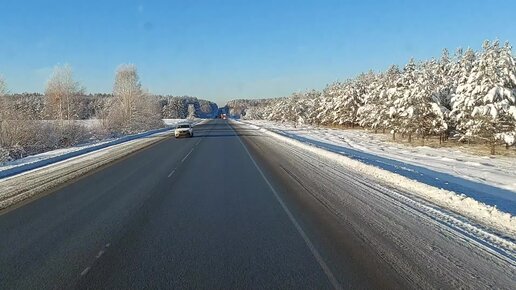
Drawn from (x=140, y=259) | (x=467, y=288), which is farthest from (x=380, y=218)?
(x=140, y=259)

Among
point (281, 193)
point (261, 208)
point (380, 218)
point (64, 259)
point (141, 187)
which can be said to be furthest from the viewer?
point (141, 187)

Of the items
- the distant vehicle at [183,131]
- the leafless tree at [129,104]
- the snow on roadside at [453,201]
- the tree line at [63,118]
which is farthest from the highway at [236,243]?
the leafless tree at [129,104]

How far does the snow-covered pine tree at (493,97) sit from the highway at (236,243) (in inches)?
778

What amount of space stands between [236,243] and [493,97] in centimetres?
2628

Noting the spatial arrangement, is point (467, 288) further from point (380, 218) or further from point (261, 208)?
point (261, 208)

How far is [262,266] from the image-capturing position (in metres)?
5.36

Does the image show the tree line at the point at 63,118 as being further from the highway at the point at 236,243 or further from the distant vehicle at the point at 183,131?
the highway at the point at 236,243

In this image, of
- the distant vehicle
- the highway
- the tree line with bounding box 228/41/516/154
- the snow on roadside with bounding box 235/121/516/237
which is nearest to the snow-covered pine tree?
the tree line with bounding box 228/41/516/154

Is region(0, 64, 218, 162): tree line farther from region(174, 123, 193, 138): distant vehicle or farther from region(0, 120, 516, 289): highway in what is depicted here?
region(0, 120, 516, 289): highway

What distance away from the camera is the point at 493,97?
2708cm

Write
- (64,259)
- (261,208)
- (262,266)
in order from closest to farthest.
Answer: (262,266) → (64,259) → (261,208)

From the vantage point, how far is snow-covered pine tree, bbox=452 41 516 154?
88.5 ft

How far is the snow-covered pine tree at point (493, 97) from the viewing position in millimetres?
26984

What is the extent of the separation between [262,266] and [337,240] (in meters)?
1.66
